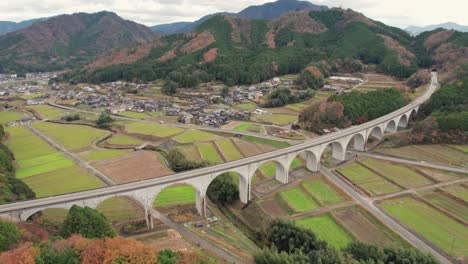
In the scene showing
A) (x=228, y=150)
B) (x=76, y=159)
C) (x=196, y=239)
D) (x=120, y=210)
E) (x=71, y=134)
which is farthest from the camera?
(x=71, y=134)

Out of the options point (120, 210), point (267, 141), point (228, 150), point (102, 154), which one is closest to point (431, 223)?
point (267, 141)

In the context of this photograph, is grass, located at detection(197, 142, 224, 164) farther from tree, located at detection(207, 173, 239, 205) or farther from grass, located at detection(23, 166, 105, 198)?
grass, located at detection(23, 166, 105, 198)

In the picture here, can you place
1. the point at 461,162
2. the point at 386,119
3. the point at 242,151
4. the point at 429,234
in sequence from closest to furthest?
the point at 429,234
the point at 461,162
the point at 242,151
the point at 386,119

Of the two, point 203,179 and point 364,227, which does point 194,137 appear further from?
point 364,227

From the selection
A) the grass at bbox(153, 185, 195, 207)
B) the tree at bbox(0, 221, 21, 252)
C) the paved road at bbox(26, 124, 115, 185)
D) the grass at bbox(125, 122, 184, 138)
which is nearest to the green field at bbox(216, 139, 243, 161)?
the grass at bbox(153, 185, 195, 207)

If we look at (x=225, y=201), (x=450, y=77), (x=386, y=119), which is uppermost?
(x=450, y=77)

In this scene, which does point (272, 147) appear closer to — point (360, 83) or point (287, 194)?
point (287, 194)

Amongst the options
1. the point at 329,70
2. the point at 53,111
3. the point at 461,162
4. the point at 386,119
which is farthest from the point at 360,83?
the point at 53,111

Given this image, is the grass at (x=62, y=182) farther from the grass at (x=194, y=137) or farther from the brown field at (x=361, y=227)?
the brown field at (x=361, y=227)
